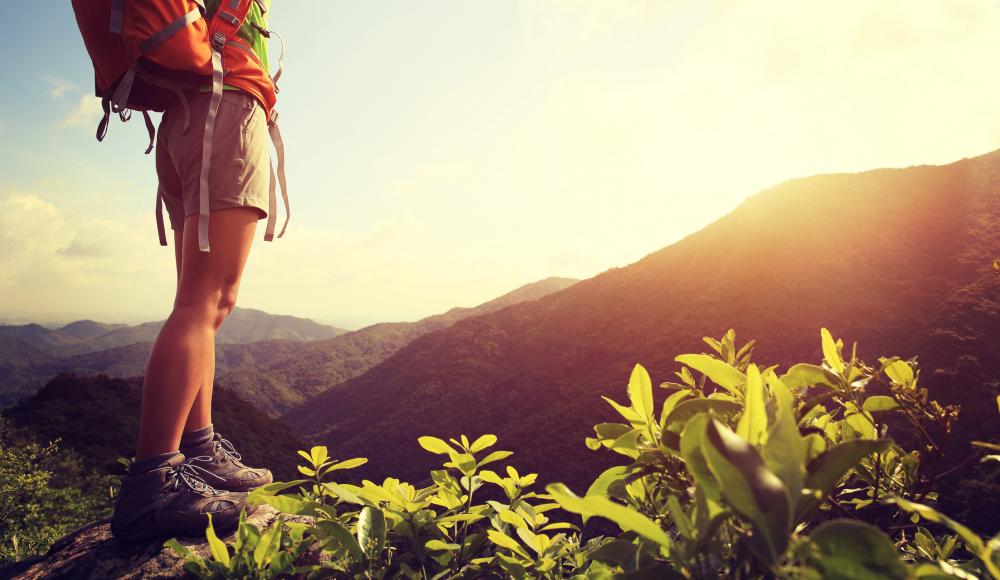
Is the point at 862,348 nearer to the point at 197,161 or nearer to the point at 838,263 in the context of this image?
the point at 838,263

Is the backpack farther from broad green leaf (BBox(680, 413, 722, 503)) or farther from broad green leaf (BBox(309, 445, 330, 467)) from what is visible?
broad green leaf (BBox(680, 413, 722, 503))

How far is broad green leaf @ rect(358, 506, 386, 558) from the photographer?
93 centimetres

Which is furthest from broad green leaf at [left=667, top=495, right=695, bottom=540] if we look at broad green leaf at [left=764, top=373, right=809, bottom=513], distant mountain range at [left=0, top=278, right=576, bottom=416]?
distant mountain range at [left=0, top=278, right=576, bottom=416]

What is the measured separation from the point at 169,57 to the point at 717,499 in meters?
2.09

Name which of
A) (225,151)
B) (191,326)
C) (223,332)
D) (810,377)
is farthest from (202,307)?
(223,332)

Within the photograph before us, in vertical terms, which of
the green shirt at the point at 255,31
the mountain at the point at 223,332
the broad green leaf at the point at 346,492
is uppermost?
the mountain at the point at 223,332

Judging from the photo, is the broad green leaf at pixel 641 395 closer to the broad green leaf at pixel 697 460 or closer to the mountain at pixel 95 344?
the broad green leaf at pixel 697 460

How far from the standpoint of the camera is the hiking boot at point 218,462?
1.89m

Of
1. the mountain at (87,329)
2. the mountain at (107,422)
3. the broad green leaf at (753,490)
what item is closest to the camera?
the broad green leaf at (753,490)

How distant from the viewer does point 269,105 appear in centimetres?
211

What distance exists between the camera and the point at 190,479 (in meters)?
1.69

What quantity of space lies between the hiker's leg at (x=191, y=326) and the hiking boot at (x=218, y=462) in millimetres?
274

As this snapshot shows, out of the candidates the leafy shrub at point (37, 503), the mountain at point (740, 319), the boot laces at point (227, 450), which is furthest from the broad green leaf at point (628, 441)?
the mountain at point (740, 319)

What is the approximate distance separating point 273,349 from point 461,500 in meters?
69.9
